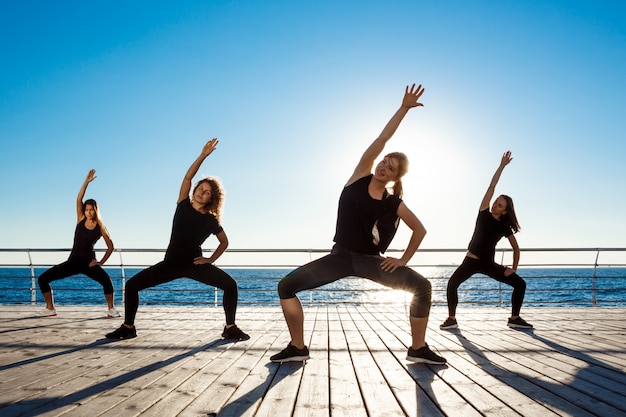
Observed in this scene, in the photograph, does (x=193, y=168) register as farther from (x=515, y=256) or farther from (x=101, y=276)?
(x=515, y=256)

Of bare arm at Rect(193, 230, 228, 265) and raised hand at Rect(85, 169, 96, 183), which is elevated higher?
raised hand at Rect(85, 169, 96, 183)

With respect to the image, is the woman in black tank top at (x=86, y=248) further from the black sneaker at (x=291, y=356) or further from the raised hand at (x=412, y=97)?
the raised hand at (x=412, y=97)

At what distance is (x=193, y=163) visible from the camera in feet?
Answer: 12.8

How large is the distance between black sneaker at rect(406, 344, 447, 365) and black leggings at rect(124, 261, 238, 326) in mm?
1907

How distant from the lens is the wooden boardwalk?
1955 mm

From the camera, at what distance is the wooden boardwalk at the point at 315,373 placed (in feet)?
6.41

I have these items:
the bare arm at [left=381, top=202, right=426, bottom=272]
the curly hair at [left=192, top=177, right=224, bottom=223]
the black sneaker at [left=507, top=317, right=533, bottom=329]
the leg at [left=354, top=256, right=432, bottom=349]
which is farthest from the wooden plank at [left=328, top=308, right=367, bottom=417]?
the black sneaker at [left=507, top=317, right=533, bottom=329]

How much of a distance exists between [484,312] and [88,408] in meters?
6.11

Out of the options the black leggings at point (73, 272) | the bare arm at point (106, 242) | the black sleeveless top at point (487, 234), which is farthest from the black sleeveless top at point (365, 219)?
the bare arm at point (106, 242)

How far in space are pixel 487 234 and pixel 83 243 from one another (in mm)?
5235

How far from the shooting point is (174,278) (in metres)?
4.07

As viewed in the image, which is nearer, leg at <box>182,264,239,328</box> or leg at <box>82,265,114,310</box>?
leg at <box>182,264,239,328</box>

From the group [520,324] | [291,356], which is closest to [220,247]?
[291,356]

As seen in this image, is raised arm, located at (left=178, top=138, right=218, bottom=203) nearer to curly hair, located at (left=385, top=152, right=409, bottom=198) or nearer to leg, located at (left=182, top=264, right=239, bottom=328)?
leg, located at (left=182, top=264, right=239, bottom=328)
